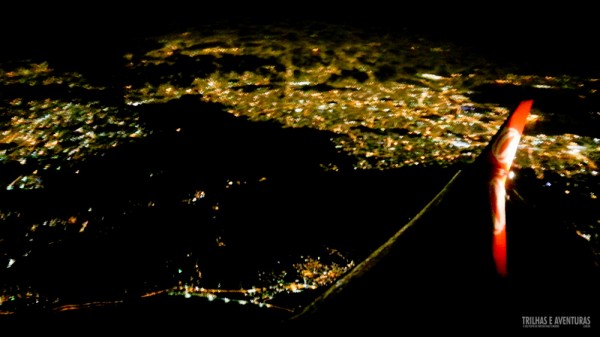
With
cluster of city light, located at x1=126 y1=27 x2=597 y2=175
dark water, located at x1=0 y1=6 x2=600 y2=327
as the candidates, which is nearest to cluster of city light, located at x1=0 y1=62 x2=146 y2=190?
dark water, located at x1=0 y1=6 x2=600 y2=327

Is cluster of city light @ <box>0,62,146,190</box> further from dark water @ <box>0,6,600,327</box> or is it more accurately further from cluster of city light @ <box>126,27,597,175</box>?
cluster of city light @ <box>126,27,597,175</box>

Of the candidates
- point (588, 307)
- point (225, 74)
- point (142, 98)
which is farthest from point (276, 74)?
point (588, 307)

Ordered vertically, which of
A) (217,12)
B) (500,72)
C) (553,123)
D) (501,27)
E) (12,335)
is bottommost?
(12,335)

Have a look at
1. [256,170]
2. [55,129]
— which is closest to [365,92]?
[256,170]

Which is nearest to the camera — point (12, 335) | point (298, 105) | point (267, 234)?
point (12, 335)

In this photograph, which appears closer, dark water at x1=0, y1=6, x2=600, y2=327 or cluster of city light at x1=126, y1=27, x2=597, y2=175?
dark water at x1=0, y1=6, x2=600, y2=327

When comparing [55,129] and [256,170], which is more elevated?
[55,129]

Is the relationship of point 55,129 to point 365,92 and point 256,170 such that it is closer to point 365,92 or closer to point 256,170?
point 256,170

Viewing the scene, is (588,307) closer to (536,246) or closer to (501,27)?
(536,246)

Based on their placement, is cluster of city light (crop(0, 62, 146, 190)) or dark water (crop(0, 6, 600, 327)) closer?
dark water (crop(0, 6, 600, 327))
